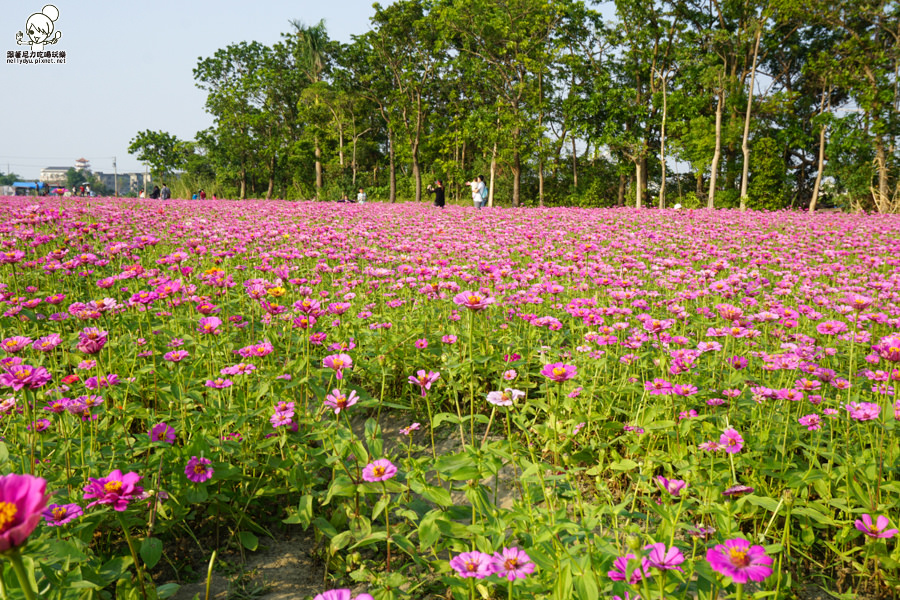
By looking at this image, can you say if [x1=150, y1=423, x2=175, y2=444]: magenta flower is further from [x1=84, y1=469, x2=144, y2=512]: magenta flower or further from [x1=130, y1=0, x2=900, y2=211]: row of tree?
[x1=130, y1=0, x2=900, y2=211]: row of tree

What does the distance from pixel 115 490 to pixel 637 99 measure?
1291 inches

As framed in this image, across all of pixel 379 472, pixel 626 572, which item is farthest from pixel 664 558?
pixel 379 472

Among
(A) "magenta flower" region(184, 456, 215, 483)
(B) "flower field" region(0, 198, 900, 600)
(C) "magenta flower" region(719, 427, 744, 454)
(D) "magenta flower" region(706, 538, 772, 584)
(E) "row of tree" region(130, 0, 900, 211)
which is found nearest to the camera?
(D) "magenta flower" region(706, 538, 772, 584)

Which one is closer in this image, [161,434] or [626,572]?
[626,572]

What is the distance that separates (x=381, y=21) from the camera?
95.7 ft

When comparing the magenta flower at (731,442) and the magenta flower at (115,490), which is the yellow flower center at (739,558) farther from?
the magenta flower at (115,490)

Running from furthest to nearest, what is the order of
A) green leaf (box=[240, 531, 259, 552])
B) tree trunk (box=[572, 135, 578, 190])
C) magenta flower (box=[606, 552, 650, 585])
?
tree trunk (box=[572, 135, 578, 190]) < green leaf (box=[240, 531, 259, 552]) < magenta flower (box=[606, 552, 650, 585])

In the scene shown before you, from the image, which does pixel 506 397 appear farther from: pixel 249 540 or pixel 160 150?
pixel 160 150

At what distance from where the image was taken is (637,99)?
29.3 m

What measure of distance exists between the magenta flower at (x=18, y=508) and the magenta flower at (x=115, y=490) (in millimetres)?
603

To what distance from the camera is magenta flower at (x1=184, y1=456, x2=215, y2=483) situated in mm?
1711

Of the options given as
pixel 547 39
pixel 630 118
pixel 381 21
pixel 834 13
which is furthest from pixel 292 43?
pixel 834 13

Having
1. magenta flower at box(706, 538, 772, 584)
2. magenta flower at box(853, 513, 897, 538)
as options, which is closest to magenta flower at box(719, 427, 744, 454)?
magenta flower at box(853, 513, 897, 538)

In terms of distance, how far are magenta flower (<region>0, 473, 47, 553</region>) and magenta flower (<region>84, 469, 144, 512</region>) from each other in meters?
0.60
